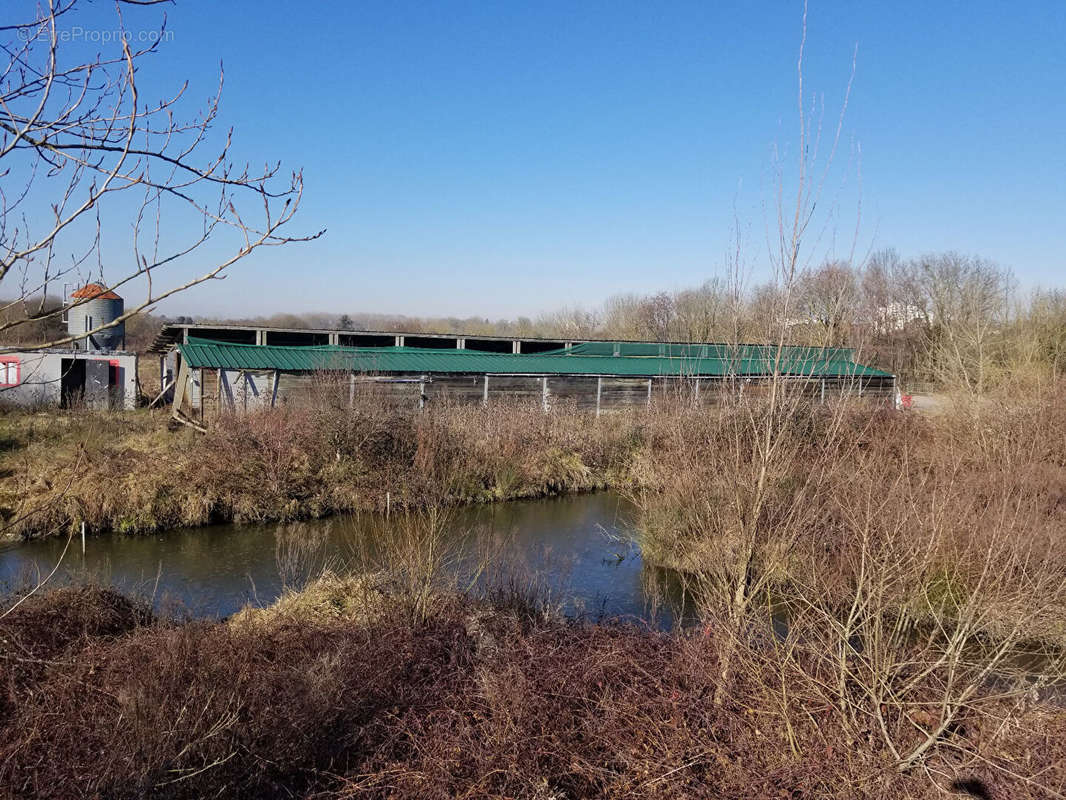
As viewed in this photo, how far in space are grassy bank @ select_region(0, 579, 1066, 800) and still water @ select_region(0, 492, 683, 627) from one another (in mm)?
1966

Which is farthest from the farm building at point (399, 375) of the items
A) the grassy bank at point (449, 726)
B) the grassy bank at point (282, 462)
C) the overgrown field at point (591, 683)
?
the grassy bank at point (449, 726)

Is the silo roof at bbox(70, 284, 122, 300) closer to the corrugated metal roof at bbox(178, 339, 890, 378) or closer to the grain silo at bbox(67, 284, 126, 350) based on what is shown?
the corrugated metal roof at bbox(178, 339, 890, 378)

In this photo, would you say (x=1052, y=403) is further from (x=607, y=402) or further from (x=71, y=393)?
(x=71, y=393)

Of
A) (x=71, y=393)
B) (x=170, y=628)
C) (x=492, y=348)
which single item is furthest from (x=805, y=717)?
(x=492, y=348)

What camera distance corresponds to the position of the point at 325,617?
24.7ft

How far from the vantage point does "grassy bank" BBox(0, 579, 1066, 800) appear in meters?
4.17

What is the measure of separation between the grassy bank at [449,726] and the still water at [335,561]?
77.4 inches

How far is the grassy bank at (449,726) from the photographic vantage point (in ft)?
13.7

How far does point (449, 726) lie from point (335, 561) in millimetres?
6953

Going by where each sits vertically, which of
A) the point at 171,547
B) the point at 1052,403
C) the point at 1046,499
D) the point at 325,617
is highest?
the point at 1052,403

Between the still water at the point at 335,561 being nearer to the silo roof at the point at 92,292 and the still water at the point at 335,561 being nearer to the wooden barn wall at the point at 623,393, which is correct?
the silo roof at the point at 92,292

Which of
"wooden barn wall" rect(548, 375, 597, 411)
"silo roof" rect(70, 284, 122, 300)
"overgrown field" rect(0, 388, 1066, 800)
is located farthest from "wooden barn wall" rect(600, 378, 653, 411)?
"silo roof" rect(70, 284, 122, 300)

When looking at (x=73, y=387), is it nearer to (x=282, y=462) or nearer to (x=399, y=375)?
(x=399, y=375)

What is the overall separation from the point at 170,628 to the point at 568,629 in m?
3.72
